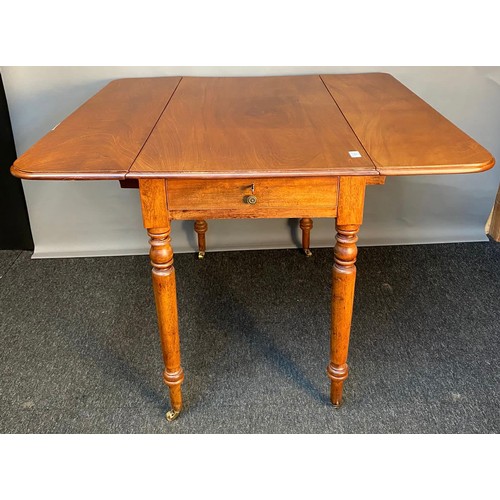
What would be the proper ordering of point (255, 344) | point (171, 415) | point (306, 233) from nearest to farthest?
1. point (171, 415)
2. point (255, 344)
3. point (306, 233)

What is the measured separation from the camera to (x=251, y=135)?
1.38 m

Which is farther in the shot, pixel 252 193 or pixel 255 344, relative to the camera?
pixel 255 344

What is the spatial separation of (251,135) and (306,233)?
35.3 inches

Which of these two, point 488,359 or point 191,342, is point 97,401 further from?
point 488,359

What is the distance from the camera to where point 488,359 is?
169 centimetres

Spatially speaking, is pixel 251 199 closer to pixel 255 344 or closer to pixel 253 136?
pixel 253 136

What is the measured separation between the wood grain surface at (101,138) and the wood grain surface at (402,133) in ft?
1.88

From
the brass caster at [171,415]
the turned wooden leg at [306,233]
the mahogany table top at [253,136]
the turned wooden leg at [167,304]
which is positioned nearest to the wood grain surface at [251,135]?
the mahogany table top at [253,136]

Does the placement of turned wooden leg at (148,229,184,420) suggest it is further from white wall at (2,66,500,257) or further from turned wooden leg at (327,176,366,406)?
white wall at (2,66,500,257)

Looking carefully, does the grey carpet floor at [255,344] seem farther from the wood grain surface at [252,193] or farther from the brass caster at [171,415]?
the wood grain surface at [252,193]

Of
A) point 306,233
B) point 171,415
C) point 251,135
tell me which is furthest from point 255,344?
point 251,135

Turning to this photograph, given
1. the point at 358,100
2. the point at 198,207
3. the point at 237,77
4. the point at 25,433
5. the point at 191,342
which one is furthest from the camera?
the point at 237,77
